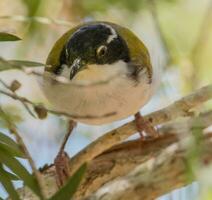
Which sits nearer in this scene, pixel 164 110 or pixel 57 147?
pixel 164 110

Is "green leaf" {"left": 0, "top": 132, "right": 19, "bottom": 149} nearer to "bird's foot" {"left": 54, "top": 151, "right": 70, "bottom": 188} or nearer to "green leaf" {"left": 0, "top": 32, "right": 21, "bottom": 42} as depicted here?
"green leaf" {"left": 0, "top": 32, "right": 21, "bottom": 42}

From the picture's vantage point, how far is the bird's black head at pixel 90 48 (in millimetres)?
2039

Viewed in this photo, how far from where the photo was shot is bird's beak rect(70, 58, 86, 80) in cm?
198

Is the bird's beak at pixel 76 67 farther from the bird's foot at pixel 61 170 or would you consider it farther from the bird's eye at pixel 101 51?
the bird's foot at pixel 61 170

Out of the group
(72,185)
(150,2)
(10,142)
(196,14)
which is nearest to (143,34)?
(196,14)

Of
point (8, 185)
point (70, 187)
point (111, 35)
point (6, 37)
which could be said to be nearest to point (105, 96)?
point (111, 35)

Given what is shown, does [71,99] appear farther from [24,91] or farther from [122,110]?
[24,91]

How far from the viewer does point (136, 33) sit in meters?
2.43

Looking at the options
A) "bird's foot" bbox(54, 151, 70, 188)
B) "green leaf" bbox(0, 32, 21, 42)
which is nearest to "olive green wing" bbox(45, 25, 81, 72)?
"bird's foot" bbox(54, 151, 70, 188)

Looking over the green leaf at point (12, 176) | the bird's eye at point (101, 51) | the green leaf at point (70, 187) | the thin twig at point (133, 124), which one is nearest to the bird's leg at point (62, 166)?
the thin twig at point (133, 124)

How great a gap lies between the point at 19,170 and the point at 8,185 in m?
0.04

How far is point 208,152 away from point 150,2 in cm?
78

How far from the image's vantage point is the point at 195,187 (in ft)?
3.62

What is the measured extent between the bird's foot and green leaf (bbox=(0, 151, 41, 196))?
61 centimetres
